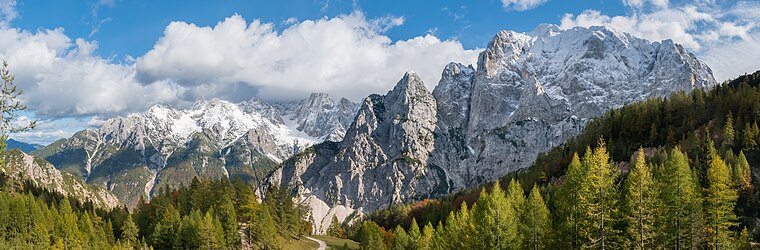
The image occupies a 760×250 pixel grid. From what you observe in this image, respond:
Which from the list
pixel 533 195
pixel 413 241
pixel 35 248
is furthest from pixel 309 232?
pixel 533 195

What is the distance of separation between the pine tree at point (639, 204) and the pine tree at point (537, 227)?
10057 millimetres

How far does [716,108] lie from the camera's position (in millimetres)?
156625

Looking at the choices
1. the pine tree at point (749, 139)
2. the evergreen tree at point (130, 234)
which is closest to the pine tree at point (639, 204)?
the evergreen tree at point (130, 234)

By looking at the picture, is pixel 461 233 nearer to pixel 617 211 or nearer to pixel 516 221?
pixel 516 221

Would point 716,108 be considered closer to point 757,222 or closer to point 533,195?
point 757,222

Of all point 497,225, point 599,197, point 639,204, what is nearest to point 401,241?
point 497,225

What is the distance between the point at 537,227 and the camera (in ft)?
193

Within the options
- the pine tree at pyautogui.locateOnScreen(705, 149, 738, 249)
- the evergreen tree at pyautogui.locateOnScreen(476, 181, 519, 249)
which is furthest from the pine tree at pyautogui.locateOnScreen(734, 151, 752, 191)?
the evergreen tree at pyautogui.locateOnScreen(476, 181, 519, 249)

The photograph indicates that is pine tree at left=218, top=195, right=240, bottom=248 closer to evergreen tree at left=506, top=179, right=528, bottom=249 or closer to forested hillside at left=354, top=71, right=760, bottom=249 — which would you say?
forested hillside at left=354, top=71, right=760, bottom=249

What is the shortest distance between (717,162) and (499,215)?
25.4 meters

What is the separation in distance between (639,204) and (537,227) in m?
12.5

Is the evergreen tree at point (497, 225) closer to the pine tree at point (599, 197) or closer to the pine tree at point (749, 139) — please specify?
the pine tree at point (599, 197)

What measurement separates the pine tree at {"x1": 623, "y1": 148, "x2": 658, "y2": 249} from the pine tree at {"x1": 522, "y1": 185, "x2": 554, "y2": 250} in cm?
1006

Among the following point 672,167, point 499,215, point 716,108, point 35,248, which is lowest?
point 35,248
